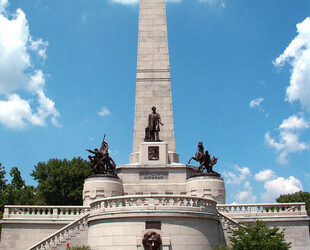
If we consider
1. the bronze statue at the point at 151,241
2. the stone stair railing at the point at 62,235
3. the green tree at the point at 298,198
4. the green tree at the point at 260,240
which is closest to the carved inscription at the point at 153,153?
the stone stair railing at the point at 62,235

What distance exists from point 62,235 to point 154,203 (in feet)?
18.4

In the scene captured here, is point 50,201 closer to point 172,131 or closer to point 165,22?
point 172,131

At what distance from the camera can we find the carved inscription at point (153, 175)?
28.6 m

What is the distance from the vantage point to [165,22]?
3494 centimetres

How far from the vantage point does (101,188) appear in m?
27.3

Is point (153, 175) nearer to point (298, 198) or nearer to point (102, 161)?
point (102, 161)

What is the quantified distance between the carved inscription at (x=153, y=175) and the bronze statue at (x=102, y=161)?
215cm

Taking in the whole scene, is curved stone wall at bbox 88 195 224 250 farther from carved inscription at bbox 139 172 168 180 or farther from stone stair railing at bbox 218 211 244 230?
carved inscription at bbox 139 172 168 180

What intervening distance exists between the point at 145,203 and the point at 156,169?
9.47 m

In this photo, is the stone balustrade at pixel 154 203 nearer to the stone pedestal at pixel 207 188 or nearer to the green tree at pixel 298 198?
the stone pedestal at pixel 207 188

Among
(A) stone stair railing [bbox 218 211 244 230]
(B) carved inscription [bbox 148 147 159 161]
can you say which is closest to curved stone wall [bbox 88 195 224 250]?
(A) stone stair railing [bbox 218 211 244 230]

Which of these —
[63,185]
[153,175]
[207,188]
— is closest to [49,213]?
[153,175]

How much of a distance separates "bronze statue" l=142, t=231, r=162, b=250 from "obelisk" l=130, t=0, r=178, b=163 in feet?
39.3

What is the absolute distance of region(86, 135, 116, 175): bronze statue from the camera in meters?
28.5
